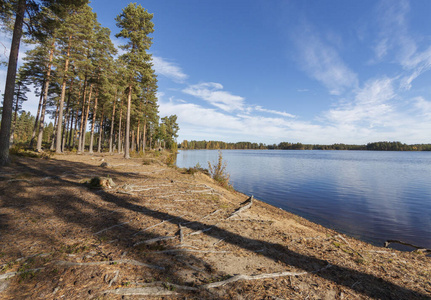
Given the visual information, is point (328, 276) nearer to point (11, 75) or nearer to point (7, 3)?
point (11, 75)

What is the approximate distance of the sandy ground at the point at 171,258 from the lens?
9.62ft

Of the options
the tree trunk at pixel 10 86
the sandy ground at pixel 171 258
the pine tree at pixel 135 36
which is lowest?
the sandy ground at pixel 171 258

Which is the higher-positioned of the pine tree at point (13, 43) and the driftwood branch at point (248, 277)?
the pine tree at point (13, 43)

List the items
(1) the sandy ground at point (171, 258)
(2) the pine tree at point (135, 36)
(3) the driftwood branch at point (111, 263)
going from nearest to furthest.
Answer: (1) the sandy ground at point (171, 258) → (3) the driftwood branch at point (111, 263) → (2) the pine tree at point (135, 36)

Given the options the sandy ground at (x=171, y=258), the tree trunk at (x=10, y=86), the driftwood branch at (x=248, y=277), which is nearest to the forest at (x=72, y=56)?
the tree trunk at (x=10, y=86)

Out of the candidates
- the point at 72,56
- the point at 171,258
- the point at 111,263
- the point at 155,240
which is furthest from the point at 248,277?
the point at 72,56

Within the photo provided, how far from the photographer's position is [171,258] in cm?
377

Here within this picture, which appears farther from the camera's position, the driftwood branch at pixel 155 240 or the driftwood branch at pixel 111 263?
the driftwood branch at pixel 155 240

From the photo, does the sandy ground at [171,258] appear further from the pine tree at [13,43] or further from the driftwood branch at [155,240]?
the pine tree at [13,43]

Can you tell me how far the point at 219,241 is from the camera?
471 centimetres

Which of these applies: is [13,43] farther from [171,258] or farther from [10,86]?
[171,258]

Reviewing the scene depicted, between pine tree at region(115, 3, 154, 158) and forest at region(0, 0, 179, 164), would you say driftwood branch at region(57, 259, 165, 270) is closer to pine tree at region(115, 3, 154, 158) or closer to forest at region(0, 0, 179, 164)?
forest at region(0, 0, 179, 164)

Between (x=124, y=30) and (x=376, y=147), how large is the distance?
220 metres

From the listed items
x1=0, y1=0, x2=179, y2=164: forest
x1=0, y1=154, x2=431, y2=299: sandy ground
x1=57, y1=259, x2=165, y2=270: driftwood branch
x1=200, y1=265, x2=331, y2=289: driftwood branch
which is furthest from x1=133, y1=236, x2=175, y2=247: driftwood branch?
x1=0, y1=0, x2=179, y2=164: forest
